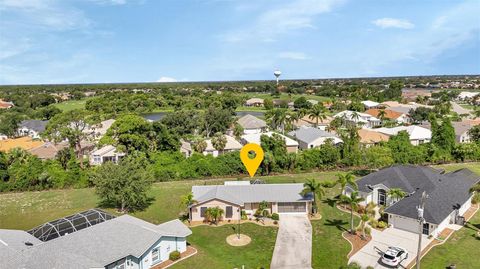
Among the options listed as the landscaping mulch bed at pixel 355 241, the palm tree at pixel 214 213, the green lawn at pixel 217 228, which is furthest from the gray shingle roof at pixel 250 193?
the landscaping mulch bed at pixel 355 241

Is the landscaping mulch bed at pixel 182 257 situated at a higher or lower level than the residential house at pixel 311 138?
lower

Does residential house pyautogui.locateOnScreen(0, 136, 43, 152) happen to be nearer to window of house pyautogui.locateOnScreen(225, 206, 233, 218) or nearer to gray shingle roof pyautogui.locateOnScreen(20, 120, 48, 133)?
gray shingle roof pyautogui.locateOnScreen(20, 120, 48, 133)

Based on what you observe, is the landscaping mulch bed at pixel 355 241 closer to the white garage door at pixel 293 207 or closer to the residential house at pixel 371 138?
the white garage door at pixel 293 207

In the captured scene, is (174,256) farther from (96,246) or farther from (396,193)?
(396,193)

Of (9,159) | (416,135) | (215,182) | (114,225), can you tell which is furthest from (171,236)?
(416,135)

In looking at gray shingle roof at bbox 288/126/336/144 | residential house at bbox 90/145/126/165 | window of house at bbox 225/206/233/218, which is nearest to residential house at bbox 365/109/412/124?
gray shingle roof at bbox 288/126/336/144

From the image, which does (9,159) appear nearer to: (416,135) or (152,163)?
(152,163)

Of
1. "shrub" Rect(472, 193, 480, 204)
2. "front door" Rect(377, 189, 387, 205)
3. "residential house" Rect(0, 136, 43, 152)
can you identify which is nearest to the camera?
"front door" Rect(377, 189, 387, 205)
